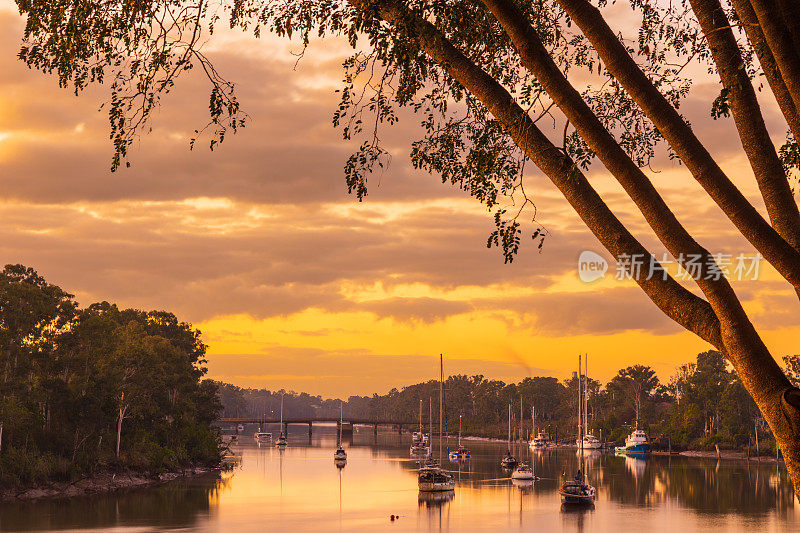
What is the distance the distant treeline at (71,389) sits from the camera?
62406mm

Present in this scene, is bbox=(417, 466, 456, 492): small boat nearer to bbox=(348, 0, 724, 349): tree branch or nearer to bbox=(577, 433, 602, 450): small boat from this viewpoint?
bbox=(348, 0, 724, 349): tree branch

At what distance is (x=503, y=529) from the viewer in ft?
184

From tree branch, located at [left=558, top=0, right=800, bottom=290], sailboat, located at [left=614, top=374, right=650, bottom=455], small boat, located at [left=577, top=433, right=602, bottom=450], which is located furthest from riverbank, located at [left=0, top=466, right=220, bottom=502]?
small boat, located at [left=577, top=433, right=602, bottom=450]

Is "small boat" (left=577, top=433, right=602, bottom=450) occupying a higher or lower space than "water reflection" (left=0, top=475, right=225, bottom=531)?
lower

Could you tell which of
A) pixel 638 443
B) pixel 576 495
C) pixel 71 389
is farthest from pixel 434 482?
pixel 638 443

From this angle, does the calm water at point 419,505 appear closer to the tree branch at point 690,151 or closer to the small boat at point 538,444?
the tree branch at point 690,151

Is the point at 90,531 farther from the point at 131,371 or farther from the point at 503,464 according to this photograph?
the point at 503,464

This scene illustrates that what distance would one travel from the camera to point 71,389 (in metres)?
68.6

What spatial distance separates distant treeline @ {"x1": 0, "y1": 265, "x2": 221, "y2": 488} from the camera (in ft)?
205

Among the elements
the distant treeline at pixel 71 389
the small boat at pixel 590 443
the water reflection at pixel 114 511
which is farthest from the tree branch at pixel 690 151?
the small boat at pixel 590 443

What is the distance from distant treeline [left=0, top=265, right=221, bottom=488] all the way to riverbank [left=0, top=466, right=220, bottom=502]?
0.64 m

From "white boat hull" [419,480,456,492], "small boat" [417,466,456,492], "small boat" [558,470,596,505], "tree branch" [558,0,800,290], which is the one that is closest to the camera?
"tree branch" [558,0,800,290]

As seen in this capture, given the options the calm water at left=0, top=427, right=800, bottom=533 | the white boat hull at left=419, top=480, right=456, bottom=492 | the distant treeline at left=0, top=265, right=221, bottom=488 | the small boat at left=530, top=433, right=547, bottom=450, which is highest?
the distant treeline at left=0, top=265, right=221, bottom=488

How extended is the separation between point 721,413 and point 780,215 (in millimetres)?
130954
